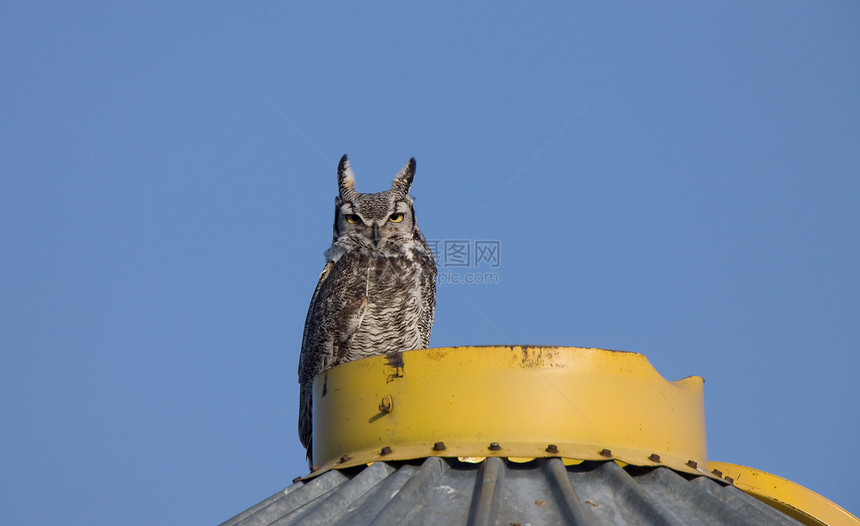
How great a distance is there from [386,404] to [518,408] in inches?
20.5

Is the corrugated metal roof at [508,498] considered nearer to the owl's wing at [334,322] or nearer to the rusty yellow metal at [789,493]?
the rusty yellow metal at [789,493]

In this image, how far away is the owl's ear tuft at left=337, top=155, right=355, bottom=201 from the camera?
7859 mm

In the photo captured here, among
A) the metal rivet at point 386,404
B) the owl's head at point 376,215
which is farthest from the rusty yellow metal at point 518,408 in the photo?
the owl's head at point 376,215

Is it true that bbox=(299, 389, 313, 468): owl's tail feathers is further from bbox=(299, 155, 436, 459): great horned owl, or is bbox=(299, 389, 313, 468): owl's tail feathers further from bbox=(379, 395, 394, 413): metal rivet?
bbox=(379, 395, 394, 413): metal rivet

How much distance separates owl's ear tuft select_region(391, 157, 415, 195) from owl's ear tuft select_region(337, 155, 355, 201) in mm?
376

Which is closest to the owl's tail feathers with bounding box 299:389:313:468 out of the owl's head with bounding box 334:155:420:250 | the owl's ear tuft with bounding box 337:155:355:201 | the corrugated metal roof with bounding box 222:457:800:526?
the owl's head with bounding box 334:155:420:250

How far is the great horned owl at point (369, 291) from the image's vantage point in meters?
7.09

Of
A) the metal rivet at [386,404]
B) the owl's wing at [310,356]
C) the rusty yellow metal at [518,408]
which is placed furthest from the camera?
the owl's wing at [310,356]

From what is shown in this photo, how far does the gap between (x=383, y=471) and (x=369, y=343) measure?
3874 mm

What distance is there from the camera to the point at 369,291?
713cm

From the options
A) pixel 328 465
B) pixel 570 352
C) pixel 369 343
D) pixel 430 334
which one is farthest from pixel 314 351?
pixel 570 352

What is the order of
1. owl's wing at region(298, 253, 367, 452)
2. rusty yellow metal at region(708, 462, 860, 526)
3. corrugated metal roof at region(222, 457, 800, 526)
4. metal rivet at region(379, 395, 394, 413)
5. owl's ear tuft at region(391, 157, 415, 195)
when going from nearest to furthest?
corrugated metal roof at region(222, 457, 800, 526) → metal rivet at region(379, 395, 394, 413) → rusty yellow metal at region(708, 462, 860, 526) → owl's wing at region(298, 253, 367, 452) → owl's ear tuft at region(391, 157, 415, 195)

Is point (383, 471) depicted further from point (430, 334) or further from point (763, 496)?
point (430, 334)

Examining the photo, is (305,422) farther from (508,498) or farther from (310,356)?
(508,498)
